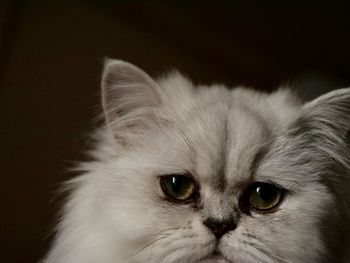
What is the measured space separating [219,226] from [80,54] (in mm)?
1387

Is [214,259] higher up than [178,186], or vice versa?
[178,186]

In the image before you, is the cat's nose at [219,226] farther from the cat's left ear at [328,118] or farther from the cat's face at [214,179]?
the cat's left ear at [328,118]

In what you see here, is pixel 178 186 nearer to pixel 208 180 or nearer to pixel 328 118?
pixel 208 180

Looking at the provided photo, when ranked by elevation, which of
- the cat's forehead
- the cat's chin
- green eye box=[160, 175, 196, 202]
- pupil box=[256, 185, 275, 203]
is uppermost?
the cat's forehead

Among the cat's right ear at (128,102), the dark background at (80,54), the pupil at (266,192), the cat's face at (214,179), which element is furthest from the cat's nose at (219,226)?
the dark background at (80,54)

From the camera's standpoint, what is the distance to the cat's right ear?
123 centimetres

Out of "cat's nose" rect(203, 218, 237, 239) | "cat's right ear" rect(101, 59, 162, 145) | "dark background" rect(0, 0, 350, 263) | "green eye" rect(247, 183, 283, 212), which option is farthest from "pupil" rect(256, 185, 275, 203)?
"dark background" rect(0, 0, 350, 263)

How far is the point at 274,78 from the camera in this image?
9.62ft

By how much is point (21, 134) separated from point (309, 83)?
1430 millimetres

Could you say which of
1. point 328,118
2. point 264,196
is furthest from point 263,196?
point 328,118

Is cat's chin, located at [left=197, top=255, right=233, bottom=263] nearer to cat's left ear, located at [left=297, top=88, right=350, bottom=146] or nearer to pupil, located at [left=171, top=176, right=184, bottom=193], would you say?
pupil, located at [left=171, top=176, right=184, bottom=193]

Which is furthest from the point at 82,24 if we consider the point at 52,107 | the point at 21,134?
the point at 21,134

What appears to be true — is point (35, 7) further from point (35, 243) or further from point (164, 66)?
point (35, 243)

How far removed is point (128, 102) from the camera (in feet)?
4.14
